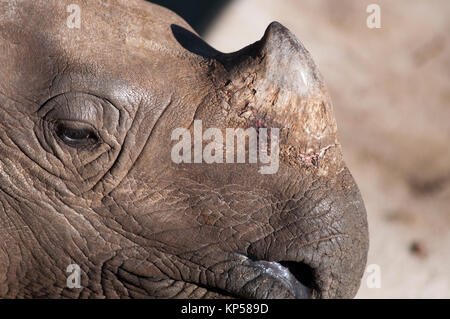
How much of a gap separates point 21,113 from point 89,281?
3.32ft

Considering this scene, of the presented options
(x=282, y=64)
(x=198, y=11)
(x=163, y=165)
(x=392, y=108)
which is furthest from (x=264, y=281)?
(x=198, y=11)

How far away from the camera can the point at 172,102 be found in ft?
11.3

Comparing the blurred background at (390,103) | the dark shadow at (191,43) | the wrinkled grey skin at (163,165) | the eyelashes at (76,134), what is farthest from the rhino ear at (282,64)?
the blurred background at (390,103)

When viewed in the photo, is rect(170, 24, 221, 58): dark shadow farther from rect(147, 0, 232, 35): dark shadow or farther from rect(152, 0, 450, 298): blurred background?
rect(147, 0, 232, 35): dark shadow

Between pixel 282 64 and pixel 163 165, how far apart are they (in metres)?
0.80

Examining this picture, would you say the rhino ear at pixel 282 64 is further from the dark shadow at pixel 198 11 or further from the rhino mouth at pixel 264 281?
the dark shadow at pixel 198 11

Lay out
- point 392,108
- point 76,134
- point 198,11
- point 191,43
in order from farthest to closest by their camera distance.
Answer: point 198,11 → point 392,108 → point 191,43 → point 76,134

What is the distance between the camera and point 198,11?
25.9 feet

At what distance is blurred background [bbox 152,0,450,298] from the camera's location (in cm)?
696

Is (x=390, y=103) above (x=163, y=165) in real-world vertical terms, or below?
above

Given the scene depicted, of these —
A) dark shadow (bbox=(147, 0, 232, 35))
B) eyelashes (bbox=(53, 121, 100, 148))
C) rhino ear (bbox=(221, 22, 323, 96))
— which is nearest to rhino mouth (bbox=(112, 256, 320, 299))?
eyelashes (bbox=(53, 121, 100, 148))

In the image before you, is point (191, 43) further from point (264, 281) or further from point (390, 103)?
point (390, 103)

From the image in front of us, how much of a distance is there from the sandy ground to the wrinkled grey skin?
352 centimetres

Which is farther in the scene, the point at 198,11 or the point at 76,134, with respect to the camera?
the point at 198,11
